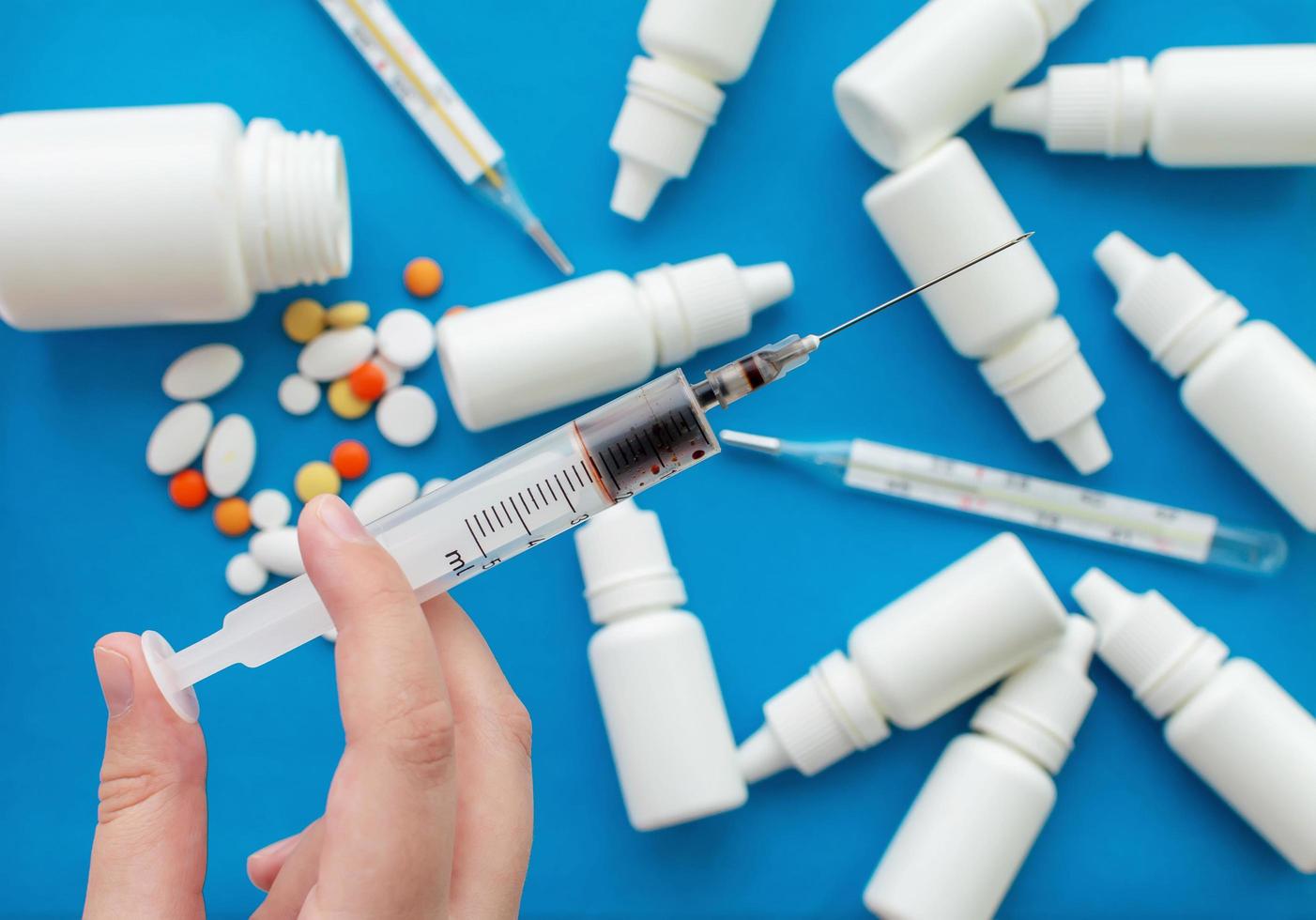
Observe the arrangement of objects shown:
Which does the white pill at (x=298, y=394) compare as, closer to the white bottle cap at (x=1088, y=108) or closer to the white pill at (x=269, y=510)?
the white pill at (x=269, y=510)

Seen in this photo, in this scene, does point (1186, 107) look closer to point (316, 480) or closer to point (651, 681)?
point (651, 681)

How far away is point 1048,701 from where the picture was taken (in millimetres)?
1079

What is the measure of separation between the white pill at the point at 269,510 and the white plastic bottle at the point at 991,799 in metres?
0.76

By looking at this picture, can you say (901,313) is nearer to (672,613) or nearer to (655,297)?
(655,297)

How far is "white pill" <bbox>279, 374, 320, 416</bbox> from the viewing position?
1144mm

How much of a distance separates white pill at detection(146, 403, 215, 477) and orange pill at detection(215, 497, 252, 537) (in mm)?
69

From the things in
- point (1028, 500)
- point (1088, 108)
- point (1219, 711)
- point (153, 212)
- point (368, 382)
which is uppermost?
point (153, 212)

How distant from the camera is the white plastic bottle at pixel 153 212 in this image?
994 millimetres

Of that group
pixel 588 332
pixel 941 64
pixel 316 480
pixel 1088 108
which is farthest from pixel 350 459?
pixel 1088 108

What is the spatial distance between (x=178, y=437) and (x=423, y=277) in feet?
1.07

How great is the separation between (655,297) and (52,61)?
0.73 m

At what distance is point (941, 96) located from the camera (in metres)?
1.06

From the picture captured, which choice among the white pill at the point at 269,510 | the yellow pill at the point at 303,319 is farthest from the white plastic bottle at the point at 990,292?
the white pill at the point at 269,510

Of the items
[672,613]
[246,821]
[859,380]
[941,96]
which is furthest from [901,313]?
[246,821]
